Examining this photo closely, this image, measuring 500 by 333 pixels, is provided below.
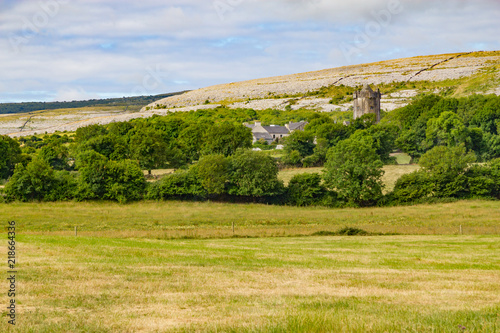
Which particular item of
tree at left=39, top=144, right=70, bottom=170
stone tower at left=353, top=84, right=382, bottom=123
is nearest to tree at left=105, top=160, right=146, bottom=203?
tree at left=39, top=144, right=70, bottom=170

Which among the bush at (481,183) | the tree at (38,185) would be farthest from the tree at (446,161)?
the tree at (38,185)

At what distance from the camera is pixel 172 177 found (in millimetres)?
79062

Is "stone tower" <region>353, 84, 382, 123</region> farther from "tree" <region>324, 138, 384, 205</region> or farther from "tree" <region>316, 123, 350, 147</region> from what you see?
"tree" <region>324, 138, 384, 205</region>

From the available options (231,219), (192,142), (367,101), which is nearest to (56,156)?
(192,142)

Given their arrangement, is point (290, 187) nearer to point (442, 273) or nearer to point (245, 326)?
point (442, 273)

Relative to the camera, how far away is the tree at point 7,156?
100m

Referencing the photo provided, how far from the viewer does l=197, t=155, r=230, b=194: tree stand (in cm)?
7969

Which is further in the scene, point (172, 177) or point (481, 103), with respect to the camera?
point (481, 103)

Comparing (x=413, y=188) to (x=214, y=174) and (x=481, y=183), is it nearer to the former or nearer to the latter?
(x=481, y=183)

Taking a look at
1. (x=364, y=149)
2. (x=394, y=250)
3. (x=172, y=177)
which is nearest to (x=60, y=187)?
(x=172, y=177)

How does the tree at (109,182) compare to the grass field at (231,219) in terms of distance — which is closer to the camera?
the grass field at (231,219)

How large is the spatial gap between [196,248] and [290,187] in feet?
170

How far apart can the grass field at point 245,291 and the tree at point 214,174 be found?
52257 mm

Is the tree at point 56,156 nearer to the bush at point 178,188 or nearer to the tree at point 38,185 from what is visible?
the tree at point 38,185
